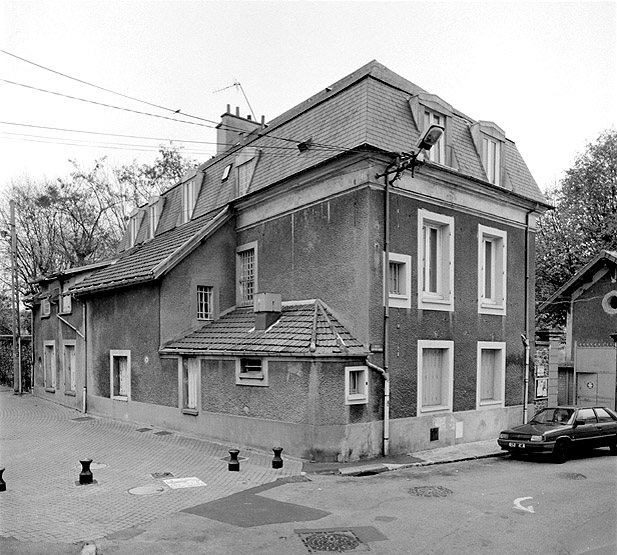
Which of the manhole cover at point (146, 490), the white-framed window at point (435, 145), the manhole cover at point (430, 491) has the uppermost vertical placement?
the white-framed window at point (435, 145)

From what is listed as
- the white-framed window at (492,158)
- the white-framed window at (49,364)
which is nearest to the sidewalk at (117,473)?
the white-framed window at (49,364)

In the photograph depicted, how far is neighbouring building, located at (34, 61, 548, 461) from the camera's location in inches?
555

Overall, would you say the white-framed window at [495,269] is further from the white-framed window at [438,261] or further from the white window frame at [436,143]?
the white window frame at [436,143]

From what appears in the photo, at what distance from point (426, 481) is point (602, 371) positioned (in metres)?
13.1

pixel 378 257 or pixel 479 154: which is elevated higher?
pixel 479 154

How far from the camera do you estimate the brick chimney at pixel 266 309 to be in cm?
1561

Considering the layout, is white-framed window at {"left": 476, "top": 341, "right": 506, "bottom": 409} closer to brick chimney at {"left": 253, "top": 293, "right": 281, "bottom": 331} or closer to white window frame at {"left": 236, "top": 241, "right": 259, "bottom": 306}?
brick chimney at {"left": 253, "top": 293, "right": 281, "bottom": 331}

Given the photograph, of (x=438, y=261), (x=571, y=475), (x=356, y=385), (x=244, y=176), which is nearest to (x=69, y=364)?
(x=244, y=176)

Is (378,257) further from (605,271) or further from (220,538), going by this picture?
(605,271)

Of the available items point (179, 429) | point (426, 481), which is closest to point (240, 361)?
point (179, 429)

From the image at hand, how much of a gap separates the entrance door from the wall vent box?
13.7 metres

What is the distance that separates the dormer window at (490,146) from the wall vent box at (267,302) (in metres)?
7.98

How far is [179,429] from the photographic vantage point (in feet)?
56.0

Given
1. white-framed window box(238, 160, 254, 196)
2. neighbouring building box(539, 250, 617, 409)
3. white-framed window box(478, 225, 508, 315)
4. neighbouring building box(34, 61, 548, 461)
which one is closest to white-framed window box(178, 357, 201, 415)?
neighbouring building box(34, 61, 548, 461)
